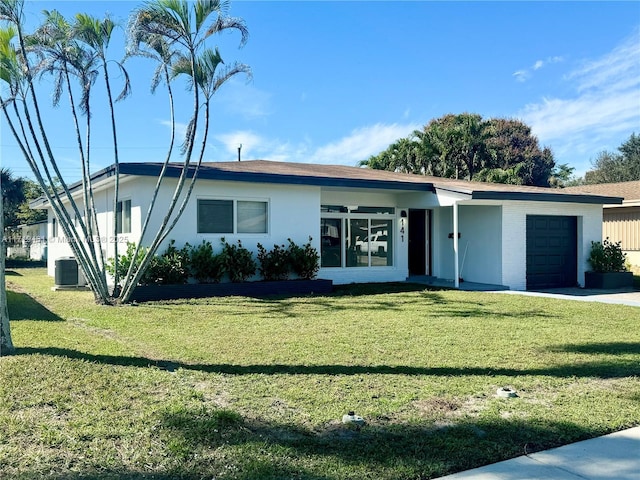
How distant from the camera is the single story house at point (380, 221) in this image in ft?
42.7

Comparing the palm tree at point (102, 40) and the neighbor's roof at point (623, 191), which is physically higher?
the palm tree at point (102, 40)

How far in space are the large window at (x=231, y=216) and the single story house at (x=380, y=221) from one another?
1.0 inches

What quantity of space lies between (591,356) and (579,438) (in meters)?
2.86

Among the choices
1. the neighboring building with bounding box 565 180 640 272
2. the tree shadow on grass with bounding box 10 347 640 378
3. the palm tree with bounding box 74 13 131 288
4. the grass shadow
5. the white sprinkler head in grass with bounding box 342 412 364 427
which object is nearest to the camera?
the grass shadow

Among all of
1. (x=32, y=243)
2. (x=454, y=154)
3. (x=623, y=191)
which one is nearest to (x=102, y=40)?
(x=623, y=191)

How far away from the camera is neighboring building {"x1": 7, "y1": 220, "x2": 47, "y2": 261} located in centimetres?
3250

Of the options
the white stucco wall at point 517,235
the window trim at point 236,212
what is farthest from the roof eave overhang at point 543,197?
the window trim at point 236,212

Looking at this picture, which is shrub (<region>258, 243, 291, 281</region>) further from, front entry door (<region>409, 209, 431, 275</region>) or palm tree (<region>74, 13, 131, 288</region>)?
front entry door (<region>409, 209, 431, 275</region>)

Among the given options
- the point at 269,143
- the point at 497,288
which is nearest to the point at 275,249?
the point at 497,288

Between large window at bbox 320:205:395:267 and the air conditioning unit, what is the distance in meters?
6.92

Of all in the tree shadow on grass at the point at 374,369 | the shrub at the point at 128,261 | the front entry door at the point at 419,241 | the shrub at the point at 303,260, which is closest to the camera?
the tree shadow on grass at the point at 374,369

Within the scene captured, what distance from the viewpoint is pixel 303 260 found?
1383cm

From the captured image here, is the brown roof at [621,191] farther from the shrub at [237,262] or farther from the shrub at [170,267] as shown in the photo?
the shrub at [170,267]

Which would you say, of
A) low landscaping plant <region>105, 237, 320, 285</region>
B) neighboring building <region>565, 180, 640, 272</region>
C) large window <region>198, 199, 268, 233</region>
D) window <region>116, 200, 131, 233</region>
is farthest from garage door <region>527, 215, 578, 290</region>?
window <region>116, 200, 131, 233</region>
